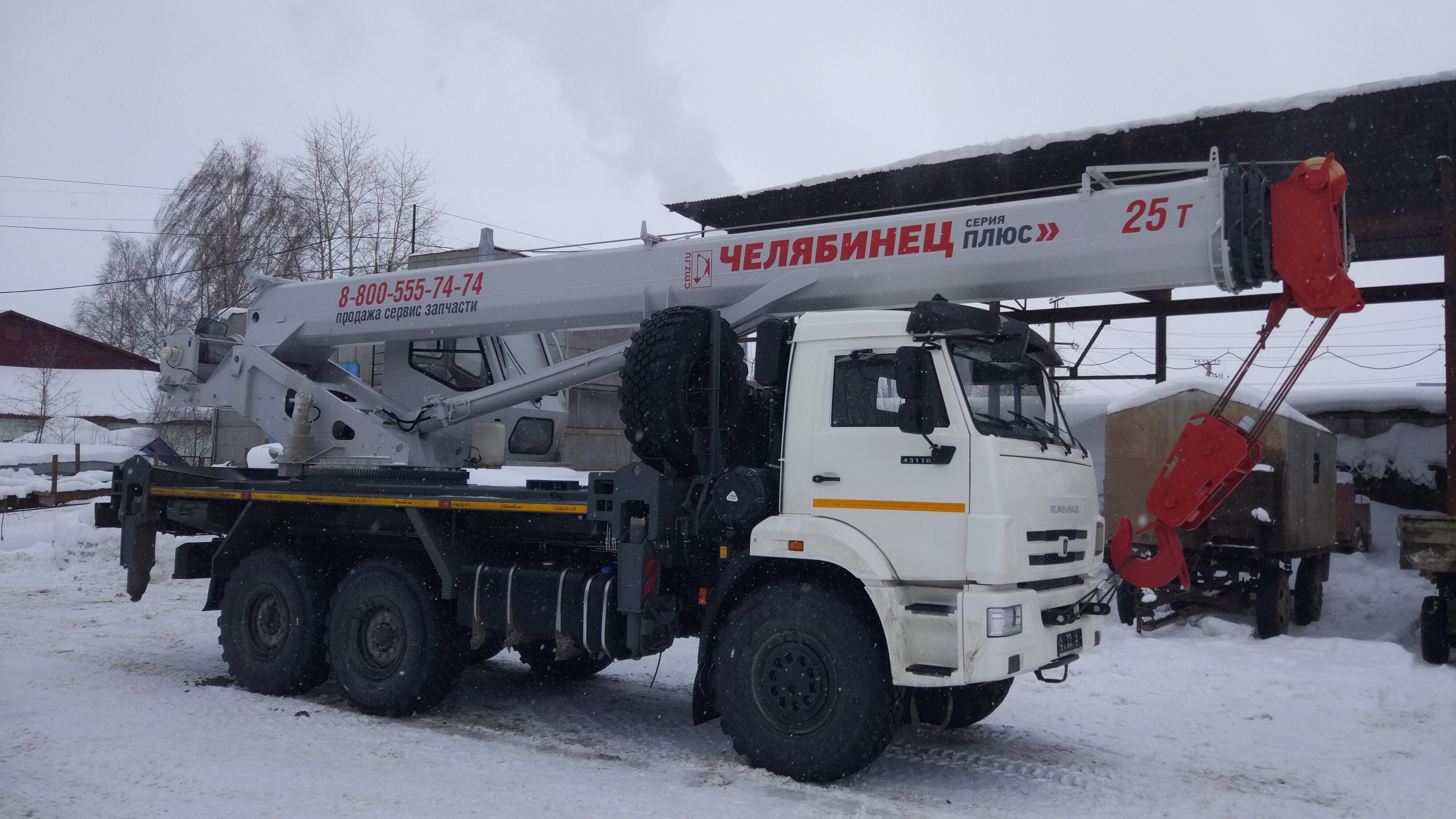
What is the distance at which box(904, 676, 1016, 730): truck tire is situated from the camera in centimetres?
686

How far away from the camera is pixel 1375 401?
18672mm

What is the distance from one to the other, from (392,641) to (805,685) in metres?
3.58

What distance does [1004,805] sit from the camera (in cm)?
586

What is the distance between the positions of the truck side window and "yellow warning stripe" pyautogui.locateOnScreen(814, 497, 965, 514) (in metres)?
0.45

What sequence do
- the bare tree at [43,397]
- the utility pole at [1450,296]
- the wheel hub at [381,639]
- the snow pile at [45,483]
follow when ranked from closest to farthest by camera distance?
the wheel hub at [381,639]
the utility pole at [1450,296]
the snow pile at [45,483]
the bare tree at [43,397]

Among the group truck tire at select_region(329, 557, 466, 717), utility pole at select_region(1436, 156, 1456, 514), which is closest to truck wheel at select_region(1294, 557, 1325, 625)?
utility pole at select_region(1436, 156, 1456, 514)

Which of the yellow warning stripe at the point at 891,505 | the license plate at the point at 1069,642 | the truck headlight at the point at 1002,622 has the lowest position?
the license plate at the point at 1069,642

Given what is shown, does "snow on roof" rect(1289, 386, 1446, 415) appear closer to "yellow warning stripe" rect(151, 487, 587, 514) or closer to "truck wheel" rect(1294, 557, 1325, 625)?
"truck wheel" rect(1294, 557, 1325, 625)

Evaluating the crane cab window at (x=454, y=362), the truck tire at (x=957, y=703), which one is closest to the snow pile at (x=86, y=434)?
the crane cab window at (x=454, y=362)

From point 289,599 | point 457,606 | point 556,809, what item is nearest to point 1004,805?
point 556,809

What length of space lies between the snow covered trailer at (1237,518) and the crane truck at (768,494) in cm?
587

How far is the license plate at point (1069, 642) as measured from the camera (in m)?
6.18

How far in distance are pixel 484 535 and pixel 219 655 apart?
4.12 m

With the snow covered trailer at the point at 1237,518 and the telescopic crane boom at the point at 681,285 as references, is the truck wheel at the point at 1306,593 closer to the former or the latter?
the snow covered trailer at the point at 1237,518
